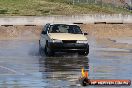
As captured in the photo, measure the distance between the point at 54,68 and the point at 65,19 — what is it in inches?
1093

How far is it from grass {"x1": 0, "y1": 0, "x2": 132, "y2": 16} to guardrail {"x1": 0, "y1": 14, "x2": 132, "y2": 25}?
20.0 ft

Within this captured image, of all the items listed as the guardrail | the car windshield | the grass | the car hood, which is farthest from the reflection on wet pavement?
the grass

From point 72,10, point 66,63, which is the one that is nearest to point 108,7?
point 72,10

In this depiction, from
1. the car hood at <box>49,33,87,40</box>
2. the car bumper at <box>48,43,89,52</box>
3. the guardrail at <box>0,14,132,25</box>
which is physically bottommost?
the guardrail at <box>0,14,132,25</box>

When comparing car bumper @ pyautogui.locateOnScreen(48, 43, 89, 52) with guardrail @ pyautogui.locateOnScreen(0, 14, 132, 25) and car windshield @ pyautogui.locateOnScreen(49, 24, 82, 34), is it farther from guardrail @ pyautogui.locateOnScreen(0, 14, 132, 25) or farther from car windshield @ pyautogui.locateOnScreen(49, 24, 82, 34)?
guardrail @ pyautogui.locateOnScreen(0, 14, 132, 25)

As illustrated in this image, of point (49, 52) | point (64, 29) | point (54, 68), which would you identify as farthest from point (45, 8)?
point (54, 68)

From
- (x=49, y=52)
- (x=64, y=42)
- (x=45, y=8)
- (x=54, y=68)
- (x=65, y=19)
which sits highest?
(x=54, y=68)

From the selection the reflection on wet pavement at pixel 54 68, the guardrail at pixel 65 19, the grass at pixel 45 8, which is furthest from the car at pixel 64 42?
Answer: the grass at pixel 45 8

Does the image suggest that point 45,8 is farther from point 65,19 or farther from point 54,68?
point 54,68

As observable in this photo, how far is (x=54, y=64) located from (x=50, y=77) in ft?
16.3

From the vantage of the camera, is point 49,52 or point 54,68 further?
point 49,52

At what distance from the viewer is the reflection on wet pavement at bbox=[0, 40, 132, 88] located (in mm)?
17344

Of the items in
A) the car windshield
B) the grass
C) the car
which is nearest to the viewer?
the car

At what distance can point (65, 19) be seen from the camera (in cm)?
4956
